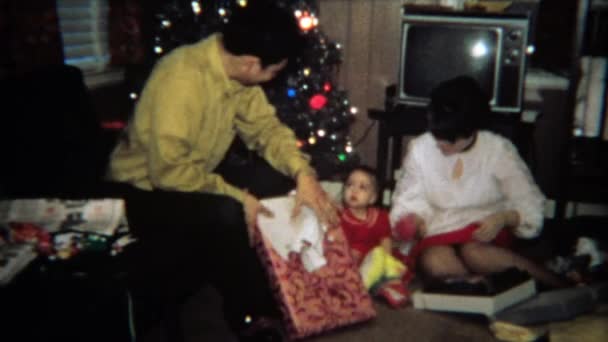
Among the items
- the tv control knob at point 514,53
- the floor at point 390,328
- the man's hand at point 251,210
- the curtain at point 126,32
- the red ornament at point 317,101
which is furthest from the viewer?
the curtain at point 126,32

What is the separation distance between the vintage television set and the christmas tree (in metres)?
0.45

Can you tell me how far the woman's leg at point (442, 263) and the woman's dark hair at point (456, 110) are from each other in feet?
1.47

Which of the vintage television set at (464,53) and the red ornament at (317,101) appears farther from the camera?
the red ornament at (317,101)

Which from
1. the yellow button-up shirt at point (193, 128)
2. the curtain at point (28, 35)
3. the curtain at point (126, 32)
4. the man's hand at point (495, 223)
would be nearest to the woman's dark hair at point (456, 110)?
the man's hand at point (495, 223)

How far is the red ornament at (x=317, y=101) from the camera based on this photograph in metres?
3.09

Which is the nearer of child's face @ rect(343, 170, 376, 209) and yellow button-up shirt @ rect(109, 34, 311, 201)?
yellow button-up shirt @ rect(109, 34, 311, 201)

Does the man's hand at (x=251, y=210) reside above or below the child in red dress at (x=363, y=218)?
above

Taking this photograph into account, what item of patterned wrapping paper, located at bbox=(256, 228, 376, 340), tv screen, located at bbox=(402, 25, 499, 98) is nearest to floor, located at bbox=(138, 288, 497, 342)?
patterned wrapping paper, located at bbox=(256, 228, 376, 340)

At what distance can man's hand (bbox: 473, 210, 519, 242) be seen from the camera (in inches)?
Result: 87.4

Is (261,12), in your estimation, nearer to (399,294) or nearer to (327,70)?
(399,294)

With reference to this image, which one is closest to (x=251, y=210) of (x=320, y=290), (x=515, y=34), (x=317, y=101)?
(x=320, y=290)

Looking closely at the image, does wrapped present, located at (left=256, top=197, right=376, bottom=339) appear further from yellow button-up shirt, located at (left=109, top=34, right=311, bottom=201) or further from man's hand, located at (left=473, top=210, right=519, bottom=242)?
man's hand, located at (left=473, top=210, right=519, bottom=242)

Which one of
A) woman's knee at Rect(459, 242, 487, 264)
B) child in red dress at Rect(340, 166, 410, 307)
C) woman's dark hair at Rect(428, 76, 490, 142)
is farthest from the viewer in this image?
child in red dress at Rect(340, 166, 410, 307)

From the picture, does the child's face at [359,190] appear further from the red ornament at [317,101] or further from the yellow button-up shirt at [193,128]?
the red ornament at [317,101]
